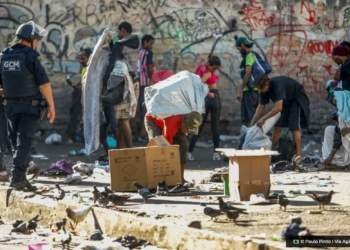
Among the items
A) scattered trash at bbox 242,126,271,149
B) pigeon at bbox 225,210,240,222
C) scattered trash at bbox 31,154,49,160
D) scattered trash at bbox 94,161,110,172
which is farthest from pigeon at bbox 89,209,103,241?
scattered trash at bbox 31,154,49,160

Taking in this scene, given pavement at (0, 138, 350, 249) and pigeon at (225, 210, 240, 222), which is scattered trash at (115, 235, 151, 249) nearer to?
pavement at (0, 138, 350, 249)

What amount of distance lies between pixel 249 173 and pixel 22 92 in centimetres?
278

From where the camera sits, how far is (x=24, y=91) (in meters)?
10.7

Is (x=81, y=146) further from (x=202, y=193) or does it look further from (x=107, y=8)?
(x=202, y=193)

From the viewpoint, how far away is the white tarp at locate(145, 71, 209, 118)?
10.4 meters

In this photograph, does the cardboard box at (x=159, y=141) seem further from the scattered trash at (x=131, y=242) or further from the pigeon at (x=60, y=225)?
the scattered trash at (x=131, y=242)

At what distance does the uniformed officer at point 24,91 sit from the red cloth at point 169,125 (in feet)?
3.77

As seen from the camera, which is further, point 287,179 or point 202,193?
point 287,179

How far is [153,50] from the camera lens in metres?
17.8

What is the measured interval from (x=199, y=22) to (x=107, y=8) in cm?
170

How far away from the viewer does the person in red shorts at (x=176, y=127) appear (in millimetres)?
10445

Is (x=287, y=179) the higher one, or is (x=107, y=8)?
(x=107, y=8)

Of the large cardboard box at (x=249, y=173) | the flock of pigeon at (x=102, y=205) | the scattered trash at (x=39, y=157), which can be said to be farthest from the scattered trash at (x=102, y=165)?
the large cardboard box at (x=249, y=173)

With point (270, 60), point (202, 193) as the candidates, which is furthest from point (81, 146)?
point (202, 193)
